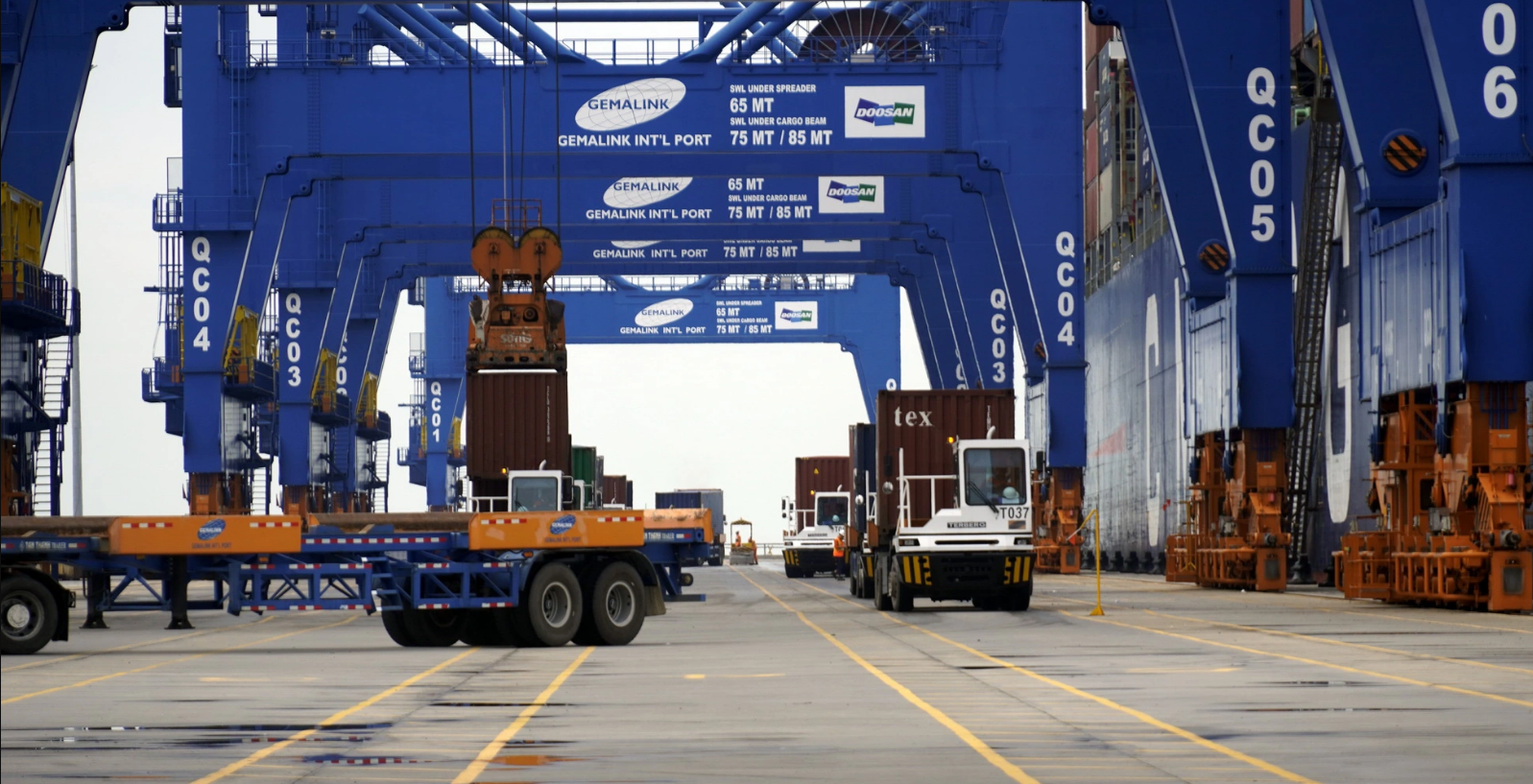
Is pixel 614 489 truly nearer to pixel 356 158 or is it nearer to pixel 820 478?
pixel 820 478

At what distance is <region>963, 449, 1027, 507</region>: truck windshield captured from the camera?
3005 cm

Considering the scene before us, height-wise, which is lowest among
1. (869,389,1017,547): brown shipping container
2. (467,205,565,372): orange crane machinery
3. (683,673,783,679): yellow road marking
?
(683,673,783,679): yellow road marking

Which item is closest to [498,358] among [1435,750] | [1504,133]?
[1504,133]

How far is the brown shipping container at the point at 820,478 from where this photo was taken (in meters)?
62.8

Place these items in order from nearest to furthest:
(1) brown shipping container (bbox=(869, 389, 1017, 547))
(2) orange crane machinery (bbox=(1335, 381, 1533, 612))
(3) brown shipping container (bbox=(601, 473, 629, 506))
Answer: (2) orange crane machinery (bbox=(1335, 381, 1533, 612))
(1) brown shipping container (bbox=(869, 389, 1017, 547))
(3) brown shipping container (bbox=(601, 473, 629, 506))

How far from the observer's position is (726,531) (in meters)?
113

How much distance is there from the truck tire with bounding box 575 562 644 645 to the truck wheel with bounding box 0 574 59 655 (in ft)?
18.2

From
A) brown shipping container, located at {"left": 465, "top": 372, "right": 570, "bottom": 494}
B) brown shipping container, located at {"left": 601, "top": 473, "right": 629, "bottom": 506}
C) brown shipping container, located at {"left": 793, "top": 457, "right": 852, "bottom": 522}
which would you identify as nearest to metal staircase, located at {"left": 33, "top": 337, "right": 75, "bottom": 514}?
brown shipping container, located at {"left": 465, "top": 372, "right": 570, "bottom": 494}

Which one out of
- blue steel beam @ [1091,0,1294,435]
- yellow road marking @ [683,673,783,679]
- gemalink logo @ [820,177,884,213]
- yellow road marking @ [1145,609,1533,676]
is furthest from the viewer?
gemalink logo @ [820,177,884,213]

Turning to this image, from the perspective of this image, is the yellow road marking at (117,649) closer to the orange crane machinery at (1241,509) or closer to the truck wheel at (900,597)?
the truck wheel at (900,597)

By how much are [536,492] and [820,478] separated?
25.8 m

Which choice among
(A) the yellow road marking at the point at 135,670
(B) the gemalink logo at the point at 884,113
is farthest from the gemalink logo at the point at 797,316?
(A) the yellow road marking at the point at 135,670

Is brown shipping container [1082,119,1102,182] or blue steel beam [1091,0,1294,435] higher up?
brown shipping container [1082,119,1102,182]

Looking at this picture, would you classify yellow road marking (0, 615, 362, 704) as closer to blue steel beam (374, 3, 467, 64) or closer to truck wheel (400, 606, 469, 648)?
truck wheel (400, 606, 469, 648)
